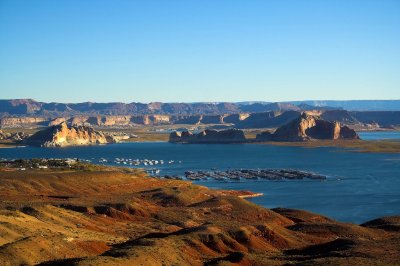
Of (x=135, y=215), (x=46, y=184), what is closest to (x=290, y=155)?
(x=46, y=184)

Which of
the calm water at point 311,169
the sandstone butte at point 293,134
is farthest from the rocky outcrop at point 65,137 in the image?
the sandstone butte at point 293,134

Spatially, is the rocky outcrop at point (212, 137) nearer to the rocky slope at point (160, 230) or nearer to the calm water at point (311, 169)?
the calm water at point (311, 169)

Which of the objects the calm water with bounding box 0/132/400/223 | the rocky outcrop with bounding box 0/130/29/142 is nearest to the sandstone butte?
the calm water with bounding box 0/132/400/223

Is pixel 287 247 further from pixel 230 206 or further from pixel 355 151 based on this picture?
pixel 355 151

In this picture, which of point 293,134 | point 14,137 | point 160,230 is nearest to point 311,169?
point 160,230

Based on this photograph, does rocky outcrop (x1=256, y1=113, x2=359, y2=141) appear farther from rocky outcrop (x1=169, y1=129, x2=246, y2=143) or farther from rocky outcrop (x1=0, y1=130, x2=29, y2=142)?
rocky outcrop (x1=0, y1=130, x2=29, y2=142)

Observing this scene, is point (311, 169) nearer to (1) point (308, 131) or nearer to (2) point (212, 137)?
(2) point (212, 137)

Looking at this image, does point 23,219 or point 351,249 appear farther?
point 23,219
